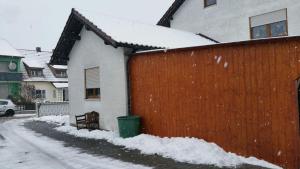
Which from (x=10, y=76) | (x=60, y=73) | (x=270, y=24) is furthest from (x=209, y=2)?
(x=60, y=73)

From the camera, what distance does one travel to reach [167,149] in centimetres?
951

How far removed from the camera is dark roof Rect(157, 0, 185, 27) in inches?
810

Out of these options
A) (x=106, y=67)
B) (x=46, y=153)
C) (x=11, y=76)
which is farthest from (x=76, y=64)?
(x=11, y=76)

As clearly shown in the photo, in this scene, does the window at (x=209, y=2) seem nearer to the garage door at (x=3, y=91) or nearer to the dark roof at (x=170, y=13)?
the dark roof at (x=170, y=13)

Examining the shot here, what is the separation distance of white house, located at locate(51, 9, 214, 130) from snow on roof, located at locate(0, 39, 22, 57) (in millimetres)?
23800

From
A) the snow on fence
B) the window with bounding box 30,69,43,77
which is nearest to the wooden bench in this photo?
the snow on fence

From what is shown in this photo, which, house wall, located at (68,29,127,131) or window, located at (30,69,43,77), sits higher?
window, located at (30,69,43,77)

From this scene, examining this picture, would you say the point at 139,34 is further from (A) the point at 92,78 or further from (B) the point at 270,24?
(B) the point at 270,24

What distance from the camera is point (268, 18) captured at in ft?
53.1

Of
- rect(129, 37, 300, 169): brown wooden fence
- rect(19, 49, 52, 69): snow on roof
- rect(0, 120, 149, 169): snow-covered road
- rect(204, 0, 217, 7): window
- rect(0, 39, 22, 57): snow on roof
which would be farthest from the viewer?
rect(19, 49, 52, 69): snow on roof

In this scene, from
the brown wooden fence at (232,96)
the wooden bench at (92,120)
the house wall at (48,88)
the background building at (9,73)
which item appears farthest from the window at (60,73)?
the brown wooden fence at (232,96)

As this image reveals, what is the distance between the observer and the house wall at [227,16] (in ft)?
50.5

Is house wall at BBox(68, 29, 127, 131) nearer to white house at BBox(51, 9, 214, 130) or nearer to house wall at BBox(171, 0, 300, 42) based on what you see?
white house at BBox(51, 9, 214, 130)

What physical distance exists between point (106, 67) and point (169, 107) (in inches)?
150
